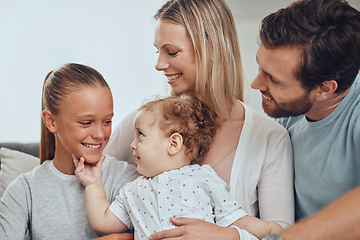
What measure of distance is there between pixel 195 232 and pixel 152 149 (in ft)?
1.20

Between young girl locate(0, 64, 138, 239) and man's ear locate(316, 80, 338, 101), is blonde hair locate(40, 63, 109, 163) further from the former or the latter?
man's ear locate(316, 80, 338, 101)

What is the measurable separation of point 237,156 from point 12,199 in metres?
0.95

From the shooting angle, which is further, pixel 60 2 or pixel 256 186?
pixel 60 2

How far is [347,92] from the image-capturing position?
1.55 meters

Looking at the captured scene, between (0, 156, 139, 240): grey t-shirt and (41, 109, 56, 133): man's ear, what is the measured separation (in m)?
0.18

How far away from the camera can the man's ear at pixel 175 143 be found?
4.97ft

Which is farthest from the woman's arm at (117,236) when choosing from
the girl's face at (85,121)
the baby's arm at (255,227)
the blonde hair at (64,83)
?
the blonde hair at (64,83)

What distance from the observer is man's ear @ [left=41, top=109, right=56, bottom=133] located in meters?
1.58

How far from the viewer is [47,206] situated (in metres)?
1.56

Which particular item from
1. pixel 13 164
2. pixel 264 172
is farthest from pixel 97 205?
pixel 13 164

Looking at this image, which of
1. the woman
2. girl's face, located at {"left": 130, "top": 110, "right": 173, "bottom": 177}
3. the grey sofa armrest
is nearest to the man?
the woman

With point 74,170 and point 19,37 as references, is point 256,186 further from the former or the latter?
point 19,37

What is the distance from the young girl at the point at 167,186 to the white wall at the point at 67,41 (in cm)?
262

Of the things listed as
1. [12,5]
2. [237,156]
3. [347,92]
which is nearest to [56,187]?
[237,156]
